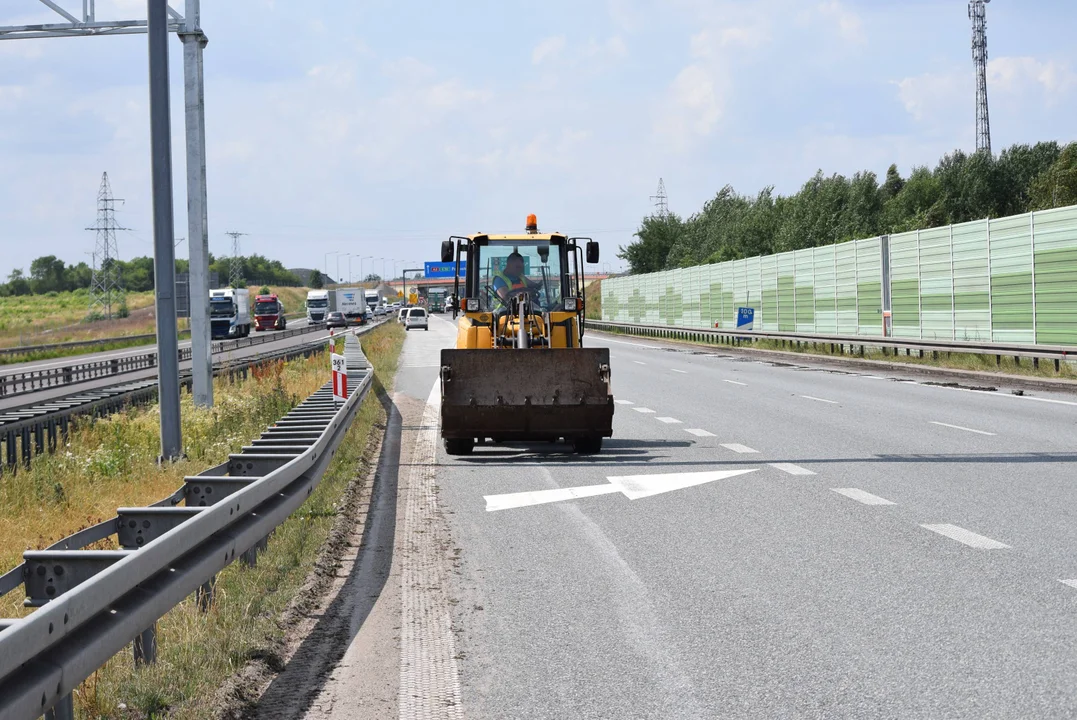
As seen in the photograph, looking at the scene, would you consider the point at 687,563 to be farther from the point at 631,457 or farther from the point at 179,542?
the point at 631,457

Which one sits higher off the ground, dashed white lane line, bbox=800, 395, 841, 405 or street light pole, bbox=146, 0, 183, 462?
street light pole, bbox=146, 0, 183, 462

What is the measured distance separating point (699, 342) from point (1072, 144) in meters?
54.9

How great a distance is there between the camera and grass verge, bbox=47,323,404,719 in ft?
16.8

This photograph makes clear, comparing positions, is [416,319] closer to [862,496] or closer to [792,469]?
[792,469]

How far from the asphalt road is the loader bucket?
0.47m

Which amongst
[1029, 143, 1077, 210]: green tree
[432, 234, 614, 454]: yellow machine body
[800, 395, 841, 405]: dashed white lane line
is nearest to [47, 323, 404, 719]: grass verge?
[432, 234, 614, 454]: yellow machine body

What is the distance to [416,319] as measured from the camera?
96.7 m

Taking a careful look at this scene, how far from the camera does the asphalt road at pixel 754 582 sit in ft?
17.9

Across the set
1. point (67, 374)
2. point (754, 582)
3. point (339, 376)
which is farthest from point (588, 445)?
point (67, 374)

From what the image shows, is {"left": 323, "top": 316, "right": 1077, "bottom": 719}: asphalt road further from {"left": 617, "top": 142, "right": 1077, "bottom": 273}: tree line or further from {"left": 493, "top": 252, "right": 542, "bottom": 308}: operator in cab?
{"left": 617, "top": 142, "right": 1077, "bottom": 273}: tree line

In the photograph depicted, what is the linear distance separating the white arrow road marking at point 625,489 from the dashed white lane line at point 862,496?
142 cm

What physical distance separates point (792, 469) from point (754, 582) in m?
5.54

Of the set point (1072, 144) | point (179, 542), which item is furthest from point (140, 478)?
point (1072, 144)

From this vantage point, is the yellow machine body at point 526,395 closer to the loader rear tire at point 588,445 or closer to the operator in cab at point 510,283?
the loader rear tire at point 588,445
